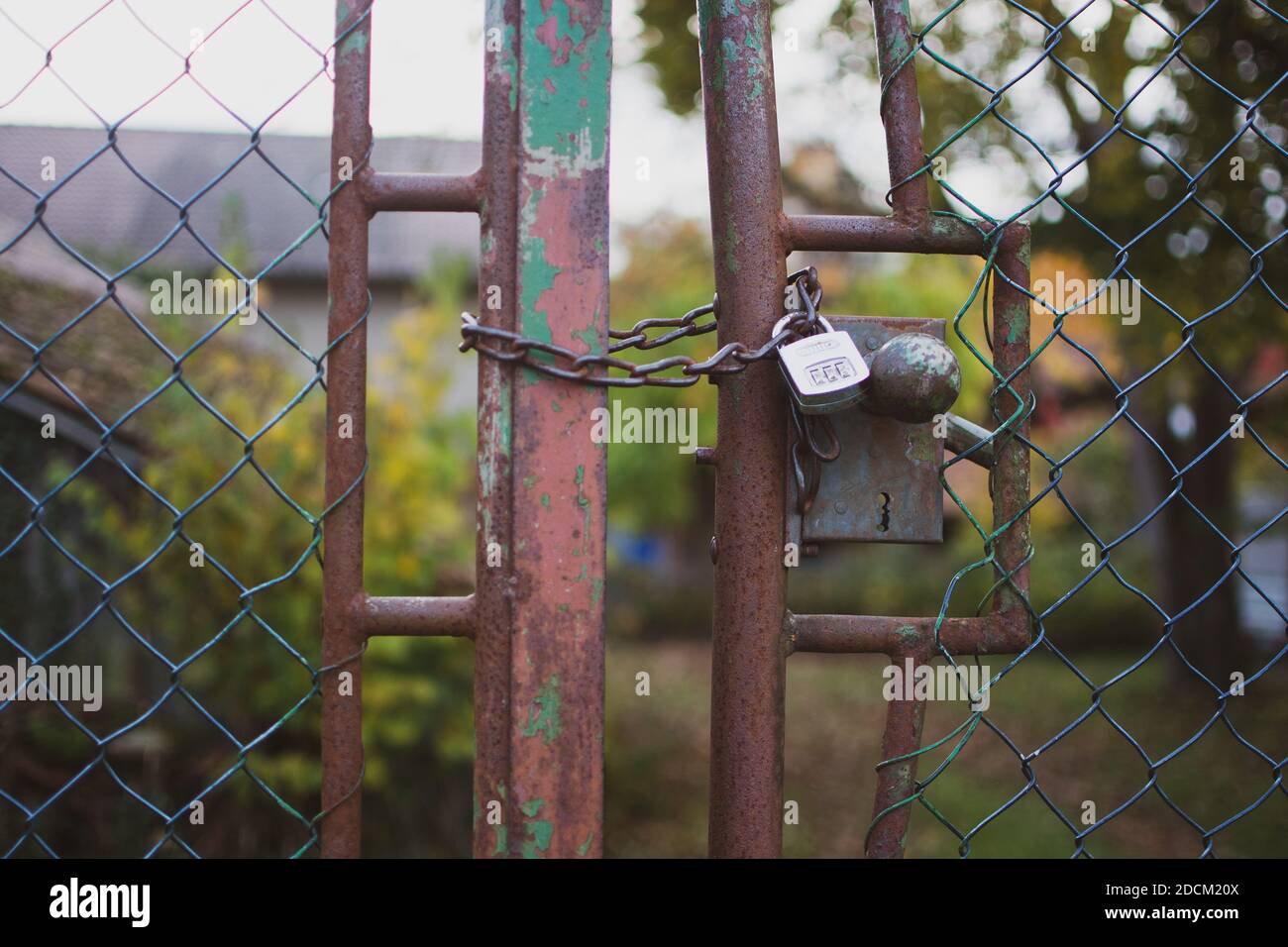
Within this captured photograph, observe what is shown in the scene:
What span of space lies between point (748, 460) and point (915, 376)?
0.21 metres

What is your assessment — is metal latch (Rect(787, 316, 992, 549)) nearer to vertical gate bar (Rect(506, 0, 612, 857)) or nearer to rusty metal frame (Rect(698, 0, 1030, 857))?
rusty metal frame (Rect(698, 0, 1030, 857))

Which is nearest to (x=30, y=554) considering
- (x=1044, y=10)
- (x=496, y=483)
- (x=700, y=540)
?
(x=496, y=483)

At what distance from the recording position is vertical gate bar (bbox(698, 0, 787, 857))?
42.2 inches

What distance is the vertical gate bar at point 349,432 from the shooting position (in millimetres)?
1018

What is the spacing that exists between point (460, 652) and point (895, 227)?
11.3ft

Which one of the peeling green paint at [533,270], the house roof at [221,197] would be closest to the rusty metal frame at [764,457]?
the peeling green paint at [533,270]

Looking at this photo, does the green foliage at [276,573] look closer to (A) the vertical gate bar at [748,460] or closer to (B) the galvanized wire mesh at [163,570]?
(B) the galvanized wire mesh at [163,570]

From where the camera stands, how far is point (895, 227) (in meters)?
1.11

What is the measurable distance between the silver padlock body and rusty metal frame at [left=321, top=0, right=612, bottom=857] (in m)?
0.21

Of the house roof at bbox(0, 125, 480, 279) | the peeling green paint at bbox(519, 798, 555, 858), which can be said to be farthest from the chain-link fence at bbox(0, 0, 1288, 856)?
the house roof at bbox(0, 125, 480, 279)

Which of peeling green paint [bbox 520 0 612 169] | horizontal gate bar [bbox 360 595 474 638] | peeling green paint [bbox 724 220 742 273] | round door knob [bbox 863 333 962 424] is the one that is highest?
peeling green paint [bbox 520 0 612 169]

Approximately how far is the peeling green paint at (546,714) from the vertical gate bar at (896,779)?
40 centimetres

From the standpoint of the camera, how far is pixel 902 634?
1098mm
